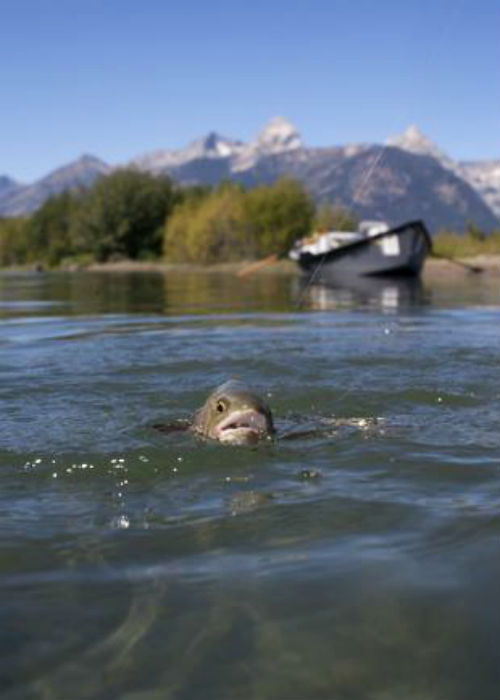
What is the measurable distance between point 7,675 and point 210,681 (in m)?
0.75

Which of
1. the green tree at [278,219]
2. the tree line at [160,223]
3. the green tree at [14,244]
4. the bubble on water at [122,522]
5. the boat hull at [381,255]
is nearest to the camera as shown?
the bubble on water at [122,522]

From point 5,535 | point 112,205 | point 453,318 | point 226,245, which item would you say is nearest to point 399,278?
point 453,318

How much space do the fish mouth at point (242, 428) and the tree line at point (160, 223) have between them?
62202mm

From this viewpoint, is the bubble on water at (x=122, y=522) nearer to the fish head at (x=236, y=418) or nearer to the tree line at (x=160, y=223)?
the fish head at (x=236, y=418)

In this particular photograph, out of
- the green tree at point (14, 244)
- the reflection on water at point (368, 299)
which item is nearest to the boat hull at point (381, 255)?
the reflection on water at point (368, 299)

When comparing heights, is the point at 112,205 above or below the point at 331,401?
above

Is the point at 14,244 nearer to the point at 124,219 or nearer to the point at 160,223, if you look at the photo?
the point at 124,219

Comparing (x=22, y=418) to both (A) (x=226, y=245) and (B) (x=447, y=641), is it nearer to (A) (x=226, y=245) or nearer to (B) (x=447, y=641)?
(B) (x=447, y=641)

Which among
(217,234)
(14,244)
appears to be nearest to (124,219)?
(217,234)

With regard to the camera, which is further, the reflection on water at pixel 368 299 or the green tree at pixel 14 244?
the green tree at pixel 14 244

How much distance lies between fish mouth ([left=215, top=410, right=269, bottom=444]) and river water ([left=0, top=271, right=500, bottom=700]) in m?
0.19

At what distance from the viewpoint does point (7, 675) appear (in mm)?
Result: 3076

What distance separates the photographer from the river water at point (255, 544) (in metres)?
3.11

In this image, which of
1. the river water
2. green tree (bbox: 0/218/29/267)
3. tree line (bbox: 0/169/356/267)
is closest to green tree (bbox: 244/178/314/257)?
tree line (bbox: 0/169/356/267)
